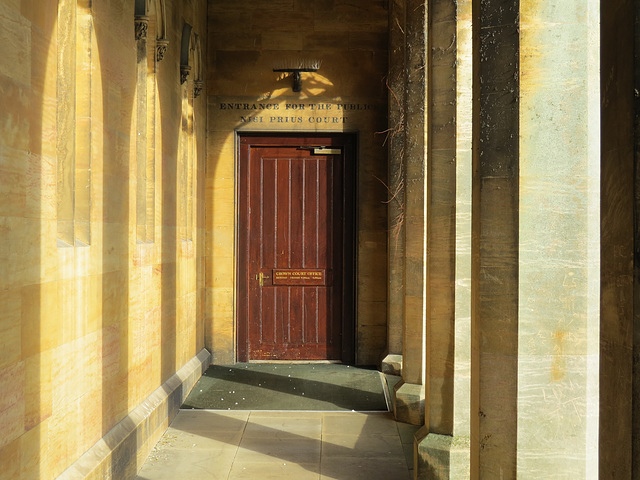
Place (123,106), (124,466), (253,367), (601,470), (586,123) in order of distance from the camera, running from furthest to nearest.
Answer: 1. (253,367)
2. (123,106)
3. (124,466)
4. (586,123)
5. (601,470)

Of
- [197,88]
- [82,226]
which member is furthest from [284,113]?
[82,226]

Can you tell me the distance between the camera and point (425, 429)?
14.1 ft

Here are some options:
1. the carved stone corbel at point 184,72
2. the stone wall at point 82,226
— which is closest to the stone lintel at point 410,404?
the stone wall at point 82,226

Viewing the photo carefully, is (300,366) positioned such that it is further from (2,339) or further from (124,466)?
(2,339)

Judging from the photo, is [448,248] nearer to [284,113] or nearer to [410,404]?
[410,404]

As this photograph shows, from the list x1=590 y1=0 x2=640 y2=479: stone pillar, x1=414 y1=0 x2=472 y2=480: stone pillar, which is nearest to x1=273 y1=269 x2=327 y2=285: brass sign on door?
x1=414 y1=0 x2=472 y2=480: stone pillar

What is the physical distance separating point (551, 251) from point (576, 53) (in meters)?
0.73

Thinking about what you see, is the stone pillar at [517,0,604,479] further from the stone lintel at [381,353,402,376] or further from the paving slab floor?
the stone lintel at [381,353,402,376]

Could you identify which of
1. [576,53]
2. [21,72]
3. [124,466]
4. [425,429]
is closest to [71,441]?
[124,466]

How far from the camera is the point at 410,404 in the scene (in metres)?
5.56

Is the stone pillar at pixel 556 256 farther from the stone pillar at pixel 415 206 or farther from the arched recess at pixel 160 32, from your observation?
the arched recess at pixel 160 32

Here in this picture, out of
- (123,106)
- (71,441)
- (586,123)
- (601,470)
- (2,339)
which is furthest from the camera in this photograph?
(123,106)

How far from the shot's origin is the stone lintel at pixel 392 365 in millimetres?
7348

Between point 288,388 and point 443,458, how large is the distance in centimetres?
291
